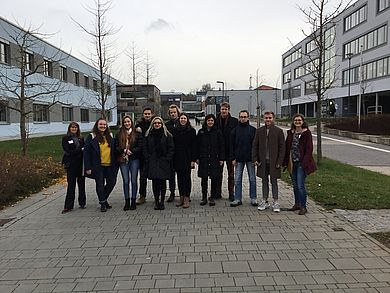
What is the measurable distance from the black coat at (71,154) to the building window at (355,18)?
1927 inches

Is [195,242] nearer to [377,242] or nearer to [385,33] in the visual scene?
[377,242]

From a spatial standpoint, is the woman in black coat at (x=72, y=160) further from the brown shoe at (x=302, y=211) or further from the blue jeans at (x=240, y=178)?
the brown shoe at (x=302, y=211)

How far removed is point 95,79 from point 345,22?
1312 inches

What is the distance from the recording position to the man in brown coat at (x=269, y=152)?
7430mm

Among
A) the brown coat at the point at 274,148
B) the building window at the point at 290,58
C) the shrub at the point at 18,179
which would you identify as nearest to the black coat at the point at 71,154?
the shrub at the point at 18,179

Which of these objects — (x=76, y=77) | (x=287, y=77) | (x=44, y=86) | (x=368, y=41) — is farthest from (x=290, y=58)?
(x=44, y=86)

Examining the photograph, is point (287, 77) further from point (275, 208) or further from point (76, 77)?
point (275, 208)

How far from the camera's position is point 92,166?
25.7 ft

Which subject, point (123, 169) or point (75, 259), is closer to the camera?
point (75, 259)

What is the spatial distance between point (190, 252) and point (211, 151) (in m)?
3.02

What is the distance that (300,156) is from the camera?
288 inches

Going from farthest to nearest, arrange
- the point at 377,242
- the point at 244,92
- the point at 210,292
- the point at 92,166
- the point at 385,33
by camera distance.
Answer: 1. the point at 244,92
2. the point at 385,33
3. the point at 92,166
4. the point at 377,242
5. the point at 210,292

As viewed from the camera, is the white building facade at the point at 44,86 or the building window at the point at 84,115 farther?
the building window at the point at 84,115

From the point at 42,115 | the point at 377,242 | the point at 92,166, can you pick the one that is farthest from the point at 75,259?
the point at 42,115
